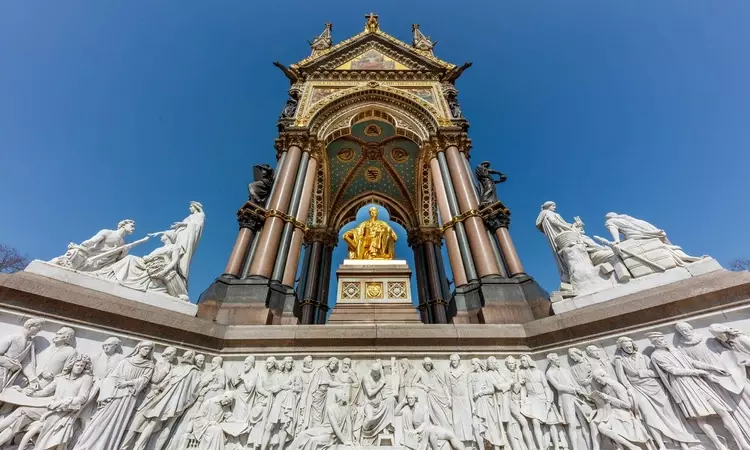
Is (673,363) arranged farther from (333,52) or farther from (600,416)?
(333,52)

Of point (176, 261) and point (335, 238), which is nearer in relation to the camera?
point (176, 261)

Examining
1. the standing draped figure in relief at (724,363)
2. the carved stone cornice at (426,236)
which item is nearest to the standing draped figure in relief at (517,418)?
the standing draped figure in relief at (724,363)

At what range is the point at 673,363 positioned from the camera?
393cm

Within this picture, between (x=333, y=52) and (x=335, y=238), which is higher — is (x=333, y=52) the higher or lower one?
the higher one

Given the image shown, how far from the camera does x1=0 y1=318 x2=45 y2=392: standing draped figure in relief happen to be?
3.61 metres

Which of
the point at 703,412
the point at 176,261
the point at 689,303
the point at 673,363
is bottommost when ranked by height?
the point at 703,412

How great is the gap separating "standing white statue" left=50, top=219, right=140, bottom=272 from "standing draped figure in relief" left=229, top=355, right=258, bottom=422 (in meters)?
2.91

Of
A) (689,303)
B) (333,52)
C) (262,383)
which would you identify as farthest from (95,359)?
(333,52)

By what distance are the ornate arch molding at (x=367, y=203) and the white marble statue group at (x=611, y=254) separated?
10260 millimetres

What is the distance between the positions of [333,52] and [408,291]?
1146cm

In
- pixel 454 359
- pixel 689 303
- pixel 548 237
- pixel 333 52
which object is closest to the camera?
pixel 689 303

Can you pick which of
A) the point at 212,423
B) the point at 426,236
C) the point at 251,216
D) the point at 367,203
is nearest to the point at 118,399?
the point at 212,423

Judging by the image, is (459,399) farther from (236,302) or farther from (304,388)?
(236,302)

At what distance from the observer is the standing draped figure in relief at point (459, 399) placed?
435 cm
